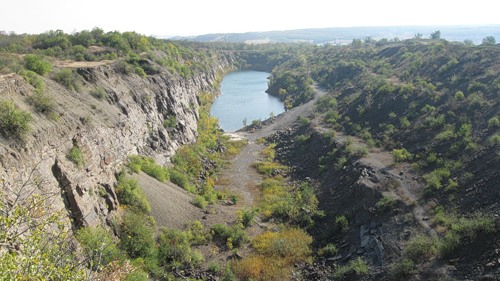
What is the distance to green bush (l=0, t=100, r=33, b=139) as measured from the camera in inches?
691

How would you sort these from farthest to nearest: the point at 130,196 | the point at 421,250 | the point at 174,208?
the point at 174,208 → the point at 130,196 → the point at 421,250

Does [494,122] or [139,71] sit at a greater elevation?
[139,71]

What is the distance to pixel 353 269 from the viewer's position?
778 inches

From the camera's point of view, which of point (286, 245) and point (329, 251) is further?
point (286, 245)

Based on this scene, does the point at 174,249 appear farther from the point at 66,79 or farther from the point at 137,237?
the point at 66,79

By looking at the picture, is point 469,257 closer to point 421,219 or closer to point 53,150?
point 421,219

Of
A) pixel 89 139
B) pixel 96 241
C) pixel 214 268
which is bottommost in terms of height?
pixel 214 268

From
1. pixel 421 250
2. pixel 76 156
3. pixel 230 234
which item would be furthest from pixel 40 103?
pixel 421 250

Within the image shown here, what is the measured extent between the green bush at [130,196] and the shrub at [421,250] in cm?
1494

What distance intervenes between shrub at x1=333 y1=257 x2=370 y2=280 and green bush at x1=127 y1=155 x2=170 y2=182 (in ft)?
47.8

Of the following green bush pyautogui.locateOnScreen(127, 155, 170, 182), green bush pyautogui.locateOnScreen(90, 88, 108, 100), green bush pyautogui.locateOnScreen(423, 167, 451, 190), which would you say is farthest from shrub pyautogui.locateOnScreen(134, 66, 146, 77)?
green bush pyautogui.locateOnScreen(423, 167, 451, 190)

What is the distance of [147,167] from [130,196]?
551 centimetres

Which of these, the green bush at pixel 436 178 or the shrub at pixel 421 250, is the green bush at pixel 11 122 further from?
the green bush at pixel 436 178

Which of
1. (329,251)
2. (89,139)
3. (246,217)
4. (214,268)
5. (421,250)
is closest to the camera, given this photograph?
(421,250)
